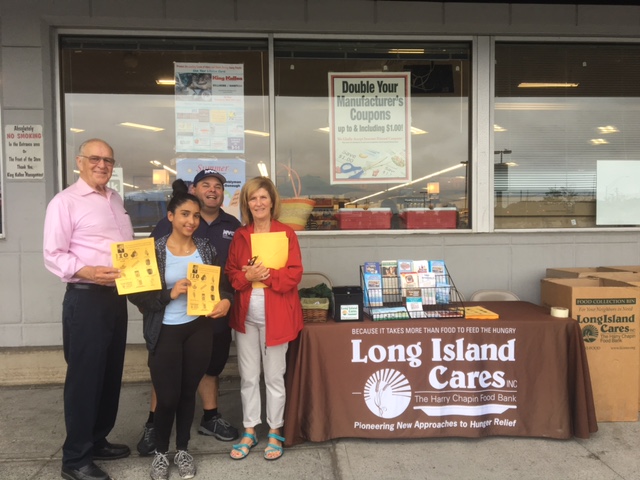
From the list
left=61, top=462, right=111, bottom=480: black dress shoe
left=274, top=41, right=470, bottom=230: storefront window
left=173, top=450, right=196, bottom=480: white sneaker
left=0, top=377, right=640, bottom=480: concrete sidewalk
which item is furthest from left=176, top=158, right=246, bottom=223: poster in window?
left=61, top=462, right=111, bottom=480: black dress shoe

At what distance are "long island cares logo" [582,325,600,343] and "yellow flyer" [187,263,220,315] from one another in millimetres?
2603

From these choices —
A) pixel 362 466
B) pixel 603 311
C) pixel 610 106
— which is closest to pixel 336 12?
pixel 610 106

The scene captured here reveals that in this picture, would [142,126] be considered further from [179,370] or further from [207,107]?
[179,370]

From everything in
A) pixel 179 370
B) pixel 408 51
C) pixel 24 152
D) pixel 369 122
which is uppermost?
pixel 408 51

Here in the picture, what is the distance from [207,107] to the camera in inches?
193

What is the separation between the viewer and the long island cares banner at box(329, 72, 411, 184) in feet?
16.3

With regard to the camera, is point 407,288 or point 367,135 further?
point 367,135

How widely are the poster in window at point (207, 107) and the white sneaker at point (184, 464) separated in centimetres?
292

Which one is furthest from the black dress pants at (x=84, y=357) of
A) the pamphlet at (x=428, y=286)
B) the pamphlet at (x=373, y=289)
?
the pamphlet at (x=428, y=286)

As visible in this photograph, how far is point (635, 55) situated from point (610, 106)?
0.57 metres

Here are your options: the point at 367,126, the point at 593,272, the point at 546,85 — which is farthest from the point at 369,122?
the point at 593,272

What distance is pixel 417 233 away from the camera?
4867 mm

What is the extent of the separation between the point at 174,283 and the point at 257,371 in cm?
81

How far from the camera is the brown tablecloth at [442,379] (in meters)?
3.25
